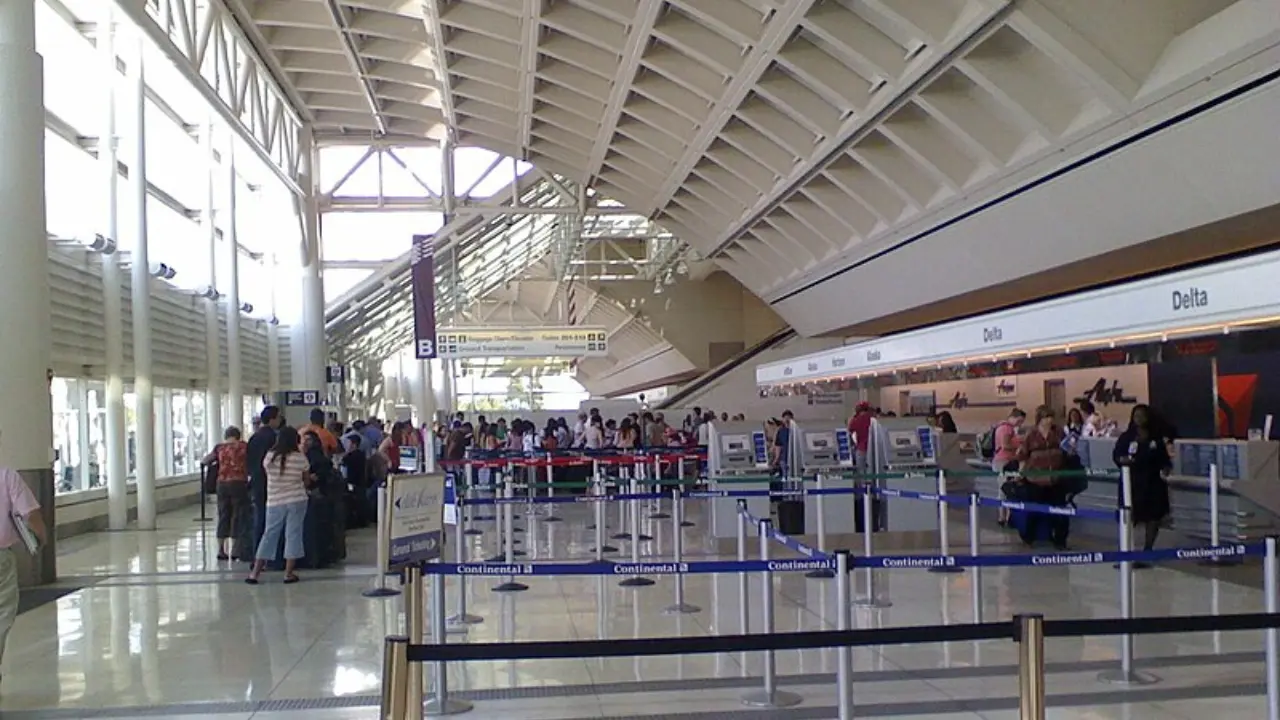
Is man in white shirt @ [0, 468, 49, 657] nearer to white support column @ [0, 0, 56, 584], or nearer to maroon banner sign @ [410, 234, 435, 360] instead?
white support column @ [0, 0, 56, 584]

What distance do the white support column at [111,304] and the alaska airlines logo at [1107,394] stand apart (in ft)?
49.3

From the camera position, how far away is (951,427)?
1828cm

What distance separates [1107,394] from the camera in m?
19.3

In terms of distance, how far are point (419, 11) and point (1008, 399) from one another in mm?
13175

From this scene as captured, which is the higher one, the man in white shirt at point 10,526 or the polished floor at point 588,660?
the man in white shirt at point 10,526

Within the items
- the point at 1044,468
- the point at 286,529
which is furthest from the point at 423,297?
the point at 1044,468

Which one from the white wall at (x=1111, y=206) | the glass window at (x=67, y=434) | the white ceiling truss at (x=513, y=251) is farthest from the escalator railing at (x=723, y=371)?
the glass window at (x=67, y=434)

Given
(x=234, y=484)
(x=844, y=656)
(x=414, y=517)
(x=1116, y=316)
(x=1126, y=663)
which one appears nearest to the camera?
(x=844, y=656)

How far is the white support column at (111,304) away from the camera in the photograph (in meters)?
17.3

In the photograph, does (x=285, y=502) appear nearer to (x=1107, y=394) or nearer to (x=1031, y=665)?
(x=1031, y=665)

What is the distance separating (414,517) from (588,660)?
1.48 meters

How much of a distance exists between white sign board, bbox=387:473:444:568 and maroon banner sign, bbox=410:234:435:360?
18385 millimetres

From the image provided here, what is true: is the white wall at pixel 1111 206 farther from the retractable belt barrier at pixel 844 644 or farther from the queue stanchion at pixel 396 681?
the queue stanchion at pixel 396 681

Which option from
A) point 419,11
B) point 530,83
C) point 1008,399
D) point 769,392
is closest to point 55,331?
point 419,11
